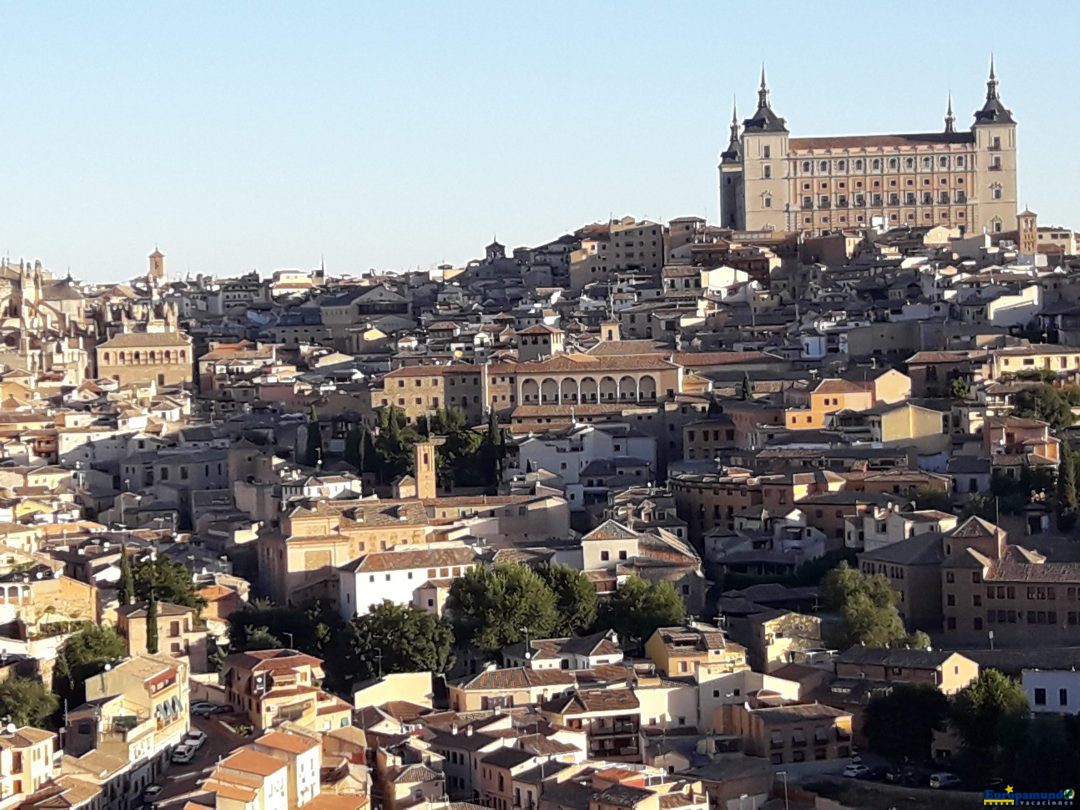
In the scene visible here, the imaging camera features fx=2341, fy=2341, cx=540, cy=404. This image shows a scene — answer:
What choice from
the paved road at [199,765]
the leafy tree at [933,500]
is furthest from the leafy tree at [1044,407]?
the paved road at [199,765]

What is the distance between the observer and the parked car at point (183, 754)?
2222 cm

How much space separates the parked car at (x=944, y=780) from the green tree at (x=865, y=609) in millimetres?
2637

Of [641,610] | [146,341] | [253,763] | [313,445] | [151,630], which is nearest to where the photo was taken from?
[253,763]

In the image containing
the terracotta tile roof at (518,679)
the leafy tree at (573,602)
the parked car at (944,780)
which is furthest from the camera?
the leafy tree at (573,602)

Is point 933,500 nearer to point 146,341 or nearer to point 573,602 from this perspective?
point 573,602

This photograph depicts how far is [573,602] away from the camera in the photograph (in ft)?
84.7

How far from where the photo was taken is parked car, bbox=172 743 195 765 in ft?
72.9

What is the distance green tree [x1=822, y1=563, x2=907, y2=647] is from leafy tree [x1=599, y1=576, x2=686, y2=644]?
1.73m

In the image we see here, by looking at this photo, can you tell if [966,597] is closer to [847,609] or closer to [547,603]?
[847,609]

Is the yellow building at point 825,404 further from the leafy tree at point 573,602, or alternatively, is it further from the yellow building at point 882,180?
the yellow building at point 882,180

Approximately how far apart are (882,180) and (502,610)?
103ft

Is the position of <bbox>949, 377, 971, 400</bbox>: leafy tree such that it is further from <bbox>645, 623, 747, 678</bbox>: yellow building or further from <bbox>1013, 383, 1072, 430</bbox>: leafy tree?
<bbox>645, 623, 747, 678</bbox>: yellow building

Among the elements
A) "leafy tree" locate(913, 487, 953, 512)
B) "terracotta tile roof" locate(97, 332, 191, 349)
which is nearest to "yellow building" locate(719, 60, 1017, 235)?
"terracotta tile roof" locate(97, 332, 191, 349)

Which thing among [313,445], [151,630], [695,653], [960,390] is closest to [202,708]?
[151,630]
